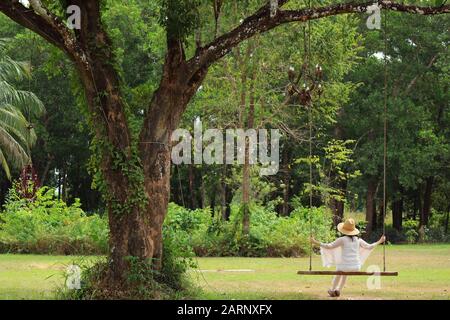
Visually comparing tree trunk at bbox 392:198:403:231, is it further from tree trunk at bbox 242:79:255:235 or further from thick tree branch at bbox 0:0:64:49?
thick tree branch at bbox 0:0:64:49

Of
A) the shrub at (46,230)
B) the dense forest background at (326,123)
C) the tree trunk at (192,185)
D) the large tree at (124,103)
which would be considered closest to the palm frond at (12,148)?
the dense forest background at (326,123)

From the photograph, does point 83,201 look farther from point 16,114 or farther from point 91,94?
point 91,94

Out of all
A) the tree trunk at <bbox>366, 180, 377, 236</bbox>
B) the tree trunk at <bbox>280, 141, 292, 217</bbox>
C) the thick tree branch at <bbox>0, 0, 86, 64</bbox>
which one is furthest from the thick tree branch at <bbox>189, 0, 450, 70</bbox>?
the tree trunk at <bbox>366, 180, 377, 236</bbox>

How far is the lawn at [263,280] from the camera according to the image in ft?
46.8

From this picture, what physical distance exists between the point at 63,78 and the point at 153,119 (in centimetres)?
3063

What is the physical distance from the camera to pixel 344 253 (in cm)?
1358

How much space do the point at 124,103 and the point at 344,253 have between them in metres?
4.20

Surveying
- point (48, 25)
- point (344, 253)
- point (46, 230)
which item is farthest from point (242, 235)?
point (48, 25)

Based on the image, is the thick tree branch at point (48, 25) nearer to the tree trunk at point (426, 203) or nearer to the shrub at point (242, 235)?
the shrub at point (242, 235)

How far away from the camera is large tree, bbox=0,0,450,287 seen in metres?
12.8

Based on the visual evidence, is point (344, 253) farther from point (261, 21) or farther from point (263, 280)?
point (263, 280)

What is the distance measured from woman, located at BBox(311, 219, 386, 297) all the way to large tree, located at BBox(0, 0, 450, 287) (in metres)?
2.72

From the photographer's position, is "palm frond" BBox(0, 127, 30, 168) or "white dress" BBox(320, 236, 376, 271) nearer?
"white dress" BBox(320, 236, 376, 271)
